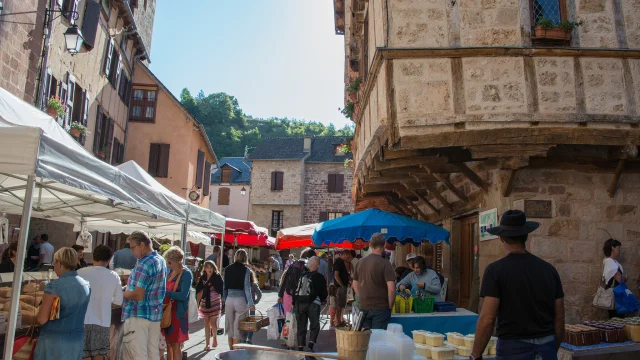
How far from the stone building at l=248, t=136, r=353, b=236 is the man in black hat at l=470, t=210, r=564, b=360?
36077 millimetres

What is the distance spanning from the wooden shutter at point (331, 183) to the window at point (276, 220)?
3967 millimetres

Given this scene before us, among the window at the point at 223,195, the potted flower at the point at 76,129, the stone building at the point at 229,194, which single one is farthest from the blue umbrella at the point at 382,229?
the window at the point at 223,195

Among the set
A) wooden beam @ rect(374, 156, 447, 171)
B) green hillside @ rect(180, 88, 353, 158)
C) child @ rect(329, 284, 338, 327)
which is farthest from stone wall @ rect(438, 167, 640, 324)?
green hillside @ rect(180, 88, 353, 158)

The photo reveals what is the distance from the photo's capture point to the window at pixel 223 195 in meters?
44.9

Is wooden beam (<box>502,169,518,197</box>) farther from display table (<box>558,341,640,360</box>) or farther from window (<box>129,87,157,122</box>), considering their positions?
window (<box>129,87,157,122</box>)

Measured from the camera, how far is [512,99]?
684 centimetres

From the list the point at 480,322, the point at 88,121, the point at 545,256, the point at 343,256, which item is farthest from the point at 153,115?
the point at 480,322

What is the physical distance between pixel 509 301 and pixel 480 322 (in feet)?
0.74

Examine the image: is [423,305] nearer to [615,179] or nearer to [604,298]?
[604,298]

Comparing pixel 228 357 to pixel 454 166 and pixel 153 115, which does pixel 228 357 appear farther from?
pixel 153 115

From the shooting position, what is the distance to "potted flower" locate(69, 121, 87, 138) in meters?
14.6

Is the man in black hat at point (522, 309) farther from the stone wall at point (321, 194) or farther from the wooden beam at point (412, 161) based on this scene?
the stone wall at point (321, 194)

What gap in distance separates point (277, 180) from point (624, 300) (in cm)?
3426

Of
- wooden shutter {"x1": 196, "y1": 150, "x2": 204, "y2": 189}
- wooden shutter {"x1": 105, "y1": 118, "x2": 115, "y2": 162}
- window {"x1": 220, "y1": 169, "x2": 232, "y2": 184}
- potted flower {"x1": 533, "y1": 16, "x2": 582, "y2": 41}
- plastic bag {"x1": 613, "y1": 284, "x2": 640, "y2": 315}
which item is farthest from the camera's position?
window {"x1": 220, "y1": 169, "x2": 232, "y2": 184}
